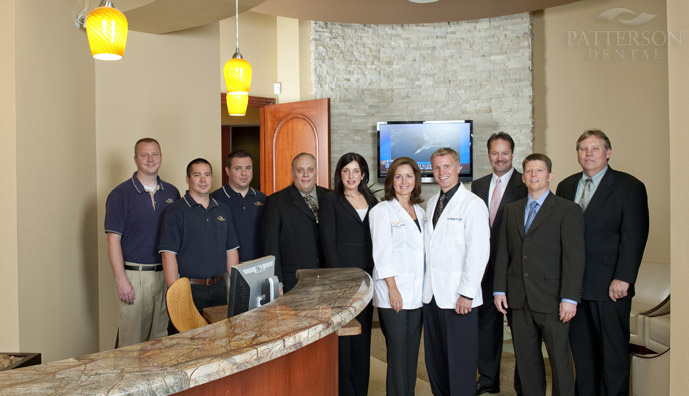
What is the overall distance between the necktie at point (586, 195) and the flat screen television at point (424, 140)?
136 inches

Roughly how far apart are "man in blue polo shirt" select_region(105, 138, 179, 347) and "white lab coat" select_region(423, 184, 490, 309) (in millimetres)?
1801

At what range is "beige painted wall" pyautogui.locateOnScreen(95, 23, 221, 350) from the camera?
14.5ft

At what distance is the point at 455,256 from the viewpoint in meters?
3.17

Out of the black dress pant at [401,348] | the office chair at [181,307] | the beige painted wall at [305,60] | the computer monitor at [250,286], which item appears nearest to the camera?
the computer monitor at [250,286]

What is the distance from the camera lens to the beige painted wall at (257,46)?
7.39 m

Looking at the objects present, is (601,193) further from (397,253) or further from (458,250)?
(397,253)

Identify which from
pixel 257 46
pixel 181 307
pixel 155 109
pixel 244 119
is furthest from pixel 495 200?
pixel 244 119

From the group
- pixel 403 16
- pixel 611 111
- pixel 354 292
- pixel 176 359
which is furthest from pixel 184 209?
pixel 611 111

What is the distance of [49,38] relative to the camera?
3465 mm

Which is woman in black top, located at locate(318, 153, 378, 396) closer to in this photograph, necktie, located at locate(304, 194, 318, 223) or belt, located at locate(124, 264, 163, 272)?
necktie, located at locate(304, 194, 318, 223)

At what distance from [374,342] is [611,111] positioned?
3414 millimetres

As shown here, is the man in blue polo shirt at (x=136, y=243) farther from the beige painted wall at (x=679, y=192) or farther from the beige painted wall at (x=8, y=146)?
the beige painted wall at (x=679, y=192)

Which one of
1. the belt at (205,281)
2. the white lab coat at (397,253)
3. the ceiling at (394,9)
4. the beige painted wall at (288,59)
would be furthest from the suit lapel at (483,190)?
the beige painted wall at (288,59)

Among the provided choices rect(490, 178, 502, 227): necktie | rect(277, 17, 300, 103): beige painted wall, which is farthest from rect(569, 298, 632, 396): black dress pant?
rect(277, 17, 300, 103): beige painted wall
